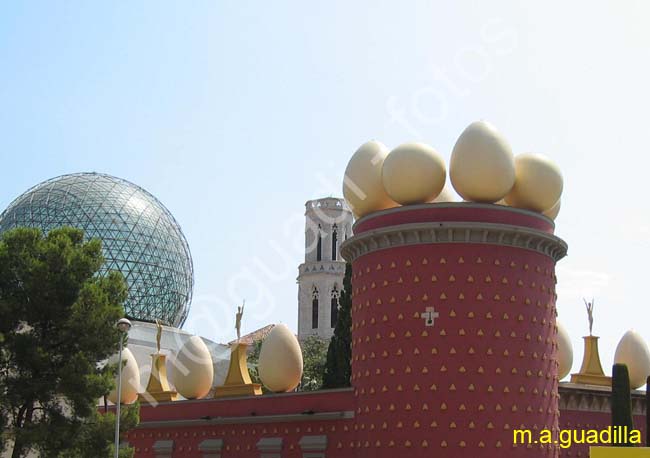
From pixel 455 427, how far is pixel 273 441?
855cm

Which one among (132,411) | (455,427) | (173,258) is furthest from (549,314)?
(173,258)

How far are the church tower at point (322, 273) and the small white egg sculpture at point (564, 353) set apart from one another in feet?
177

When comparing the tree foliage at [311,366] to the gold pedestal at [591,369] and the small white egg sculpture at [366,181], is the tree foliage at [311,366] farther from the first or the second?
the small white egg sculpture at [366,181]

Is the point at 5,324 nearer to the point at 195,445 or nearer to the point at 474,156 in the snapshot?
the point at 195,445

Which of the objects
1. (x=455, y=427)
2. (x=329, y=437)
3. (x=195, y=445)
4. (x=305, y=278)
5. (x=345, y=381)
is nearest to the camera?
(x=455, y=427)

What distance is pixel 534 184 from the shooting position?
3022cm

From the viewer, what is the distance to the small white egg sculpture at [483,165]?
1147 inches

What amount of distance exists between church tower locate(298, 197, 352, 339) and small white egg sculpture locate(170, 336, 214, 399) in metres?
52.5

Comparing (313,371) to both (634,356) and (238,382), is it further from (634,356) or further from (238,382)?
(634,356)

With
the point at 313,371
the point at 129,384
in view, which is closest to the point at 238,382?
the point at 129,384

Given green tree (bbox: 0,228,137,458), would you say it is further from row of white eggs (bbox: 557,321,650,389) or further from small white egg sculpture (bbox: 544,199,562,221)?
row of white eggs (bbox: 557,321,650,389)

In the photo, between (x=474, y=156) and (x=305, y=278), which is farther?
(x=305, y=278)

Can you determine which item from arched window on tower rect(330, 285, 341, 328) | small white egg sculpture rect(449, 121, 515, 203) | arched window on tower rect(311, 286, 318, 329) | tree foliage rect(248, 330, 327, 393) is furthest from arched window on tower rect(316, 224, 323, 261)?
small white egg sculpture rect(449, 121, 515, 203)

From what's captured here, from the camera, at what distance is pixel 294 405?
3372 cm
